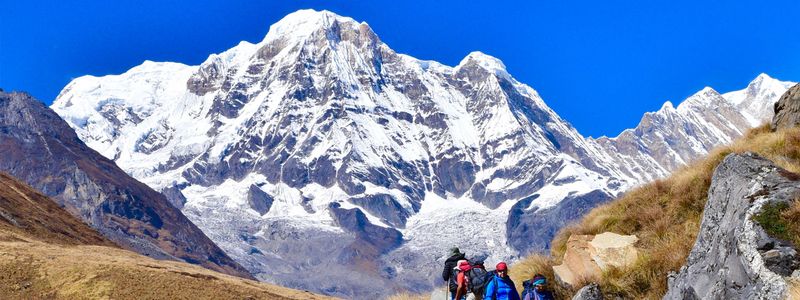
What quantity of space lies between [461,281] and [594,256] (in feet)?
9.67

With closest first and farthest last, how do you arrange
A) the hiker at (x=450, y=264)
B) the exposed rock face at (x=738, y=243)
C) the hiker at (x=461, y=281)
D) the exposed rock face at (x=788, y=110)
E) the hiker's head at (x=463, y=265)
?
the exposed rock face at (x=738, y=243), the hiker at (x=461, y=281), the hiker's head at (x=463, y=265), the hiker at (x=450, y=264), the exposed rock face at (x=788, y=110)

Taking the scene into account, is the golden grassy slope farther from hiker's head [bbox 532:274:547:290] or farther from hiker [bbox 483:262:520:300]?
hiker's head [bbox 532:274:547:290]

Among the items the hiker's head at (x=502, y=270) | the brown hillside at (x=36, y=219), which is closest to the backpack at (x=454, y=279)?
the hiker's head at (x=502, y=270)

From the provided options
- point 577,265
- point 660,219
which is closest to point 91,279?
point 577,265

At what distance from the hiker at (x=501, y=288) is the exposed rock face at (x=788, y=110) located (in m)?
9.34

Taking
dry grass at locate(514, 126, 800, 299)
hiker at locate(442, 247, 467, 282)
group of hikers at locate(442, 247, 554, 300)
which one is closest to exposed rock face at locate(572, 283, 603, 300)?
dry grass at locate(514, 126, 800, 299)

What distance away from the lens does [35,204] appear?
3081 inches

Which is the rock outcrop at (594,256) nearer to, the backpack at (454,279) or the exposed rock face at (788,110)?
the backpack at (454,279)

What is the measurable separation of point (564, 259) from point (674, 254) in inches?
146

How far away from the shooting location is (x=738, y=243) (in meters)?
10.0

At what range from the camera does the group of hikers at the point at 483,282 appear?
1301cm

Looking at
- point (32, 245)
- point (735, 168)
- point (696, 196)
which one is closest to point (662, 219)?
point (696, 196)

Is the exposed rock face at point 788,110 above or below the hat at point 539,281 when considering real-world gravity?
above

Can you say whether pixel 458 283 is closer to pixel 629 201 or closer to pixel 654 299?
pixel 654 299
